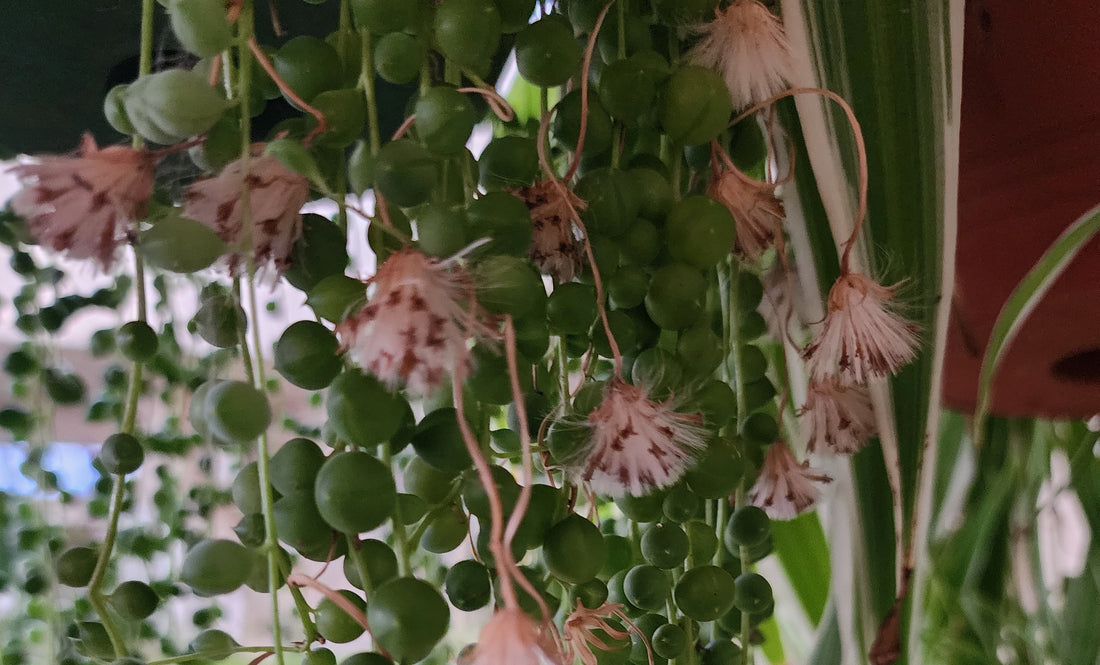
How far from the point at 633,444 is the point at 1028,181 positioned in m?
0.27

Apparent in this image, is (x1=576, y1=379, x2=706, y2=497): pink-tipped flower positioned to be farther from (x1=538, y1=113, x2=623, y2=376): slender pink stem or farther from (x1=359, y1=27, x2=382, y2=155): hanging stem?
(x1=359, y1=27, x2=382, y2=155): hanging stem

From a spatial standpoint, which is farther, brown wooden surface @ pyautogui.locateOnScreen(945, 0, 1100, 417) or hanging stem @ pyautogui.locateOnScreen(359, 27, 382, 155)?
brown wooden surface @ pyautogui.locateOnScreen(945, 0, 1100, 417)

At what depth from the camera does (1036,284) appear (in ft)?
1.32

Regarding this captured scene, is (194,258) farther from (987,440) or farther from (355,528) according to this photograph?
(987,440)

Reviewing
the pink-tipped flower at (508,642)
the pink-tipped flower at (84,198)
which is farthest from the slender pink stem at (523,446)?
the pink-tipped flower at (84,198)

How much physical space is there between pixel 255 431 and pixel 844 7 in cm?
29

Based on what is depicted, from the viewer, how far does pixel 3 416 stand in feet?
1.58

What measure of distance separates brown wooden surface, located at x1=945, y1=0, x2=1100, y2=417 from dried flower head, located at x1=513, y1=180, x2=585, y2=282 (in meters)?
0.23

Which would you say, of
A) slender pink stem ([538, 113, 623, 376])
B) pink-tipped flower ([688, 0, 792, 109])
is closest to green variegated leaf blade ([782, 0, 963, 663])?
pink-tipped flower ([688, 0, 792, 109])

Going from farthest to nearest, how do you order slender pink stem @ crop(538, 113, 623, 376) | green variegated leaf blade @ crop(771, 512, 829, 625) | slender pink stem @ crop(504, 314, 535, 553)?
green variegated leaf blade @ crop(771, 512, 829, 625) < slender pink stem @ crop(538, 113, 623, 376) < slender pink stem @ crop(504, 314, 535, 553)

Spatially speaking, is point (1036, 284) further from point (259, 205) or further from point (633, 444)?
point (259, 205)

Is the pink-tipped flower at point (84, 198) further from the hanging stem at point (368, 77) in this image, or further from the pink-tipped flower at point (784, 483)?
the pink-tipped flower at point (784, 483)

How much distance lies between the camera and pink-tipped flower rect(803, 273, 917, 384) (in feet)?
1.05

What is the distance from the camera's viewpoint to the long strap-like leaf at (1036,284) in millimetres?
395
